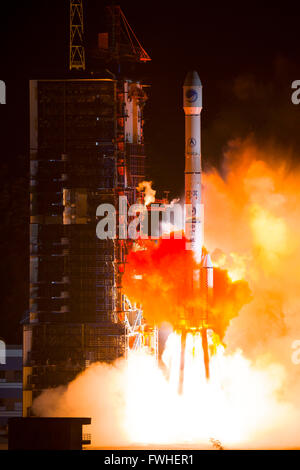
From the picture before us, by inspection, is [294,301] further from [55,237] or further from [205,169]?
[55,237]

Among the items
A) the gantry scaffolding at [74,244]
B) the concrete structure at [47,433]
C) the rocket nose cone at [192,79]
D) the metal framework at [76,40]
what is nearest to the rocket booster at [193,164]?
the rocket nose cone at [192,79]

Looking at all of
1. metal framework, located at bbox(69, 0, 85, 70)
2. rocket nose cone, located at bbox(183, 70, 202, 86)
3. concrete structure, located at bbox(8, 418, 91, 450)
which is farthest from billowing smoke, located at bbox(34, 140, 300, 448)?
metal framework, located at bbox(69, 0, 85, 70)

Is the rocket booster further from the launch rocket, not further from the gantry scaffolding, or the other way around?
the gantry scaffolding

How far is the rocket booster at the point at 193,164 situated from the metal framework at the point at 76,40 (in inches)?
275

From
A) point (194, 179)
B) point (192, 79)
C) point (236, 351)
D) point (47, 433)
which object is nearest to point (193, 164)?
point (194, 179)

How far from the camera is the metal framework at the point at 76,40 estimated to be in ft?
275

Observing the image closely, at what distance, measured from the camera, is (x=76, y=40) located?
91.6 m

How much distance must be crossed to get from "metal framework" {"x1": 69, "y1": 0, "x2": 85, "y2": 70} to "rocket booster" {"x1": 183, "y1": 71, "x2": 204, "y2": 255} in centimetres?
698

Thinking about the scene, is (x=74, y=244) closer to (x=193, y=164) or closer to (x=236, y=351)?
(x=193, y=164)

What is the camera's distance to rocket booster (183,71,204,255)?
80.1m

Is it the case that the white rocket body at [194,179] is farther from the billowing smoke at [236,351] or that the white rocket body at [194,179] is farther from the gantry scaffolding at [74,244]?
the gantry scaffolding at [74,244]

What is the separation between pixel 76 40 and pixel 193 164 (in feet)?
52.1

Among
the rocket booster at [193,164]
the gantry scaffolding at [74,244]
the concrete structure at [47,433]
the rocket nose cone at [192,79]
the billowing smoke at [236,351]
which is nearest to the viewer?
the concrete structure at [47,433]
